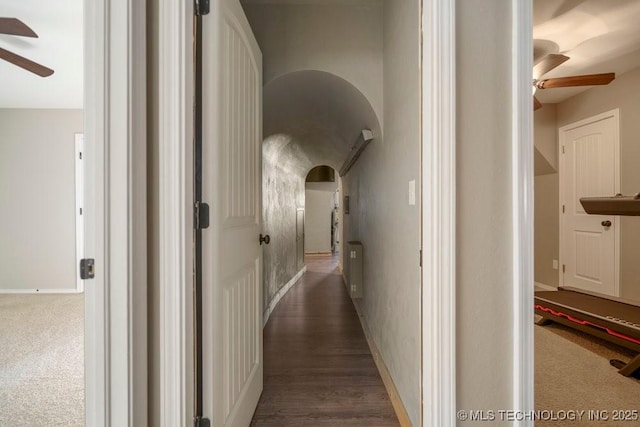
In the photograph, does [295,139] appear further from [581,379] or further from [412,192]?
[581,379]

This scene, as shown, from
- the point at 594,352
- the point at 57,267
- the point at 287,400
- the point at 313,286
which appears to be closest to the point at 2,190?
the point at 57,267

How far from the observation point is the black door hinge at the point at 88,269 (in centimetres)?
95

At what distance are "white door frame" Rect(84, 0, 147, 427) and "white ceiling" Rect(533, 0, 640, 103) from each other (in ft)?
8.85

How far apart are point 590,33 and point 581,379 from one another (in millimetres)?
2780

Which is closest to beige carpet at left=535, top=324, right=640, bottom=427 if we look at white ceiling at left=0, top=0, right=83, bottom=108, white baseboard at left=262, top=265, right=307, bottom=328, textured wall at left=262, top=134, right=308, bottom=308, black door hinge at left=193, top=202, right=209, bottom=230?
black door hinge at left=193, top=202, right=209, bottom=230

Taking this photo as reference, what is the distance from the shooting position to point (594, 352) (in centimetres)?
239

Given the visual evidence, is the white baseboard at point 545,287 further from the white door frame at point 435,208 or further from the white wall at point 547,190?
the white door frame at point 435,208

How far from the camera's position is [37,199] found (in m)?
4.03

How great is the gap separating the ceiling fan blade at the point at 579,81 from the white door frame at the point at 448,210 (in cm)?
208

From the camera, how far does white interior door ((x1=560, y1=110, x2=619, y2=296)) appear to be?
11.3ft

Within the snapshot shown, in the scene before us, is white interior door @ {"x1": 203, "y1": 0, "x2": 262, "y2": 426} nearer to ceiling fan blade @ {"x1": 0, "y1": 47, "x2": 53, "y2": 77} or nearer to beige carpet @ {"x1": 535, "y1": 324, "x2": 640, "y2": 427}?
beige carpet @ {"x1": 535, "y1": 324, "x2": 640, "y2": 427}

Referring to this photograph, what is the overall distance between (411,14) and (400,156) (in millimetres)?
682

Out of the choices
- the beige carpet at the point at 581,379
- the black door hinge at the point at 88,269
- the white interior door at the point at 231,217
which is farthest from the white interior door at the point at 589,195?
the black door hinge at the point at 88,269

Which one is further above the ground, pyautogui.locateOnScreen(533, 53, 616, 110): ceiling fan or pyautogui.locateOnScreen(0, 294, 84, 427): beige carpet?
pyautogui.locateOnScreen(533, 53, 616, 110): ceiling fan
